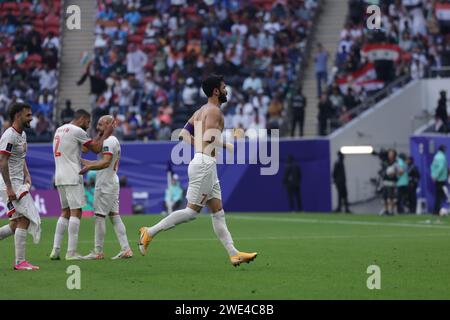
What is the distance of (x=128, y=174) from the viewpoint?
39812mm

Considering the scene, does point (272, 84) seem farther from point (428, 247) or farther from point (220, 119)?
point (220, 119)

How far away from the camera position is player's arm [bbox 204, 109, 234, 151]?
52.3 ft

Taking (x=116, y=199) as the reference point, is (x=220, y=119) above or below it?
above

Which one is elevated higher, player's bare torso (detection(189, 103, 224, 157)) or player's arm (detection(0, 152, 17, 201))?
player's bare torso (detection(189, 103, 224, 157))

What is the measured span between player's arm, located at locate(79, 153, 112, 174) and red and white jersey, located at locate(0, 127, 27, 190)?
1.52m

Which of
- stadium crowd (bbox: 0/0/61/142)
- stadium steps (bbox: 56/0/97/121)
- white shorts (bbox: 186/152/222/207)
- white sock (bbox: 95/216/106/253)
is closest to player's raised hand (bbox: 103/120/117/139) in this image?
white sock (bbox: 95/216/106/253)

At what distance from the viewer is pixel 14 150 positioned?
16500mm

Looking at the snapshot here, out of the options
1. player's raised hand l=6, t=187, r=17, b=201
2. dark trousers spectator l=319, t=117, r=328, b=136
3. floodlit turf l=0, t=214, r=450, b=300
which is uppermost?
dark trousers spectator l=319, t=117, r=328, b=136

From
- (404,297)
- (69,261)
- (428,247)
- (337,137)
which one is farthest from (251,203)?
(404,297)

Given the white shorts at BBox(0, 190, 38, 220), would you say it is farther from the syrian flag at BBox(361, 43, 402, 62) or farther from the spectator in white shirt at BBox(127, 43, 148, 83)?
the spectator in white shirt at BBox(127, 43, 148, 83)

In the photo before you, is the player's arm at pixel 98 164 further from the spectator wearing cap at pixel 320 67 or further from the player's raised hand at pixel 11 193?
the spectator wearing cap at pixel 320 67

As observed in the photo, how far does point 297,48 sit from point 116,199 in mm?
25828

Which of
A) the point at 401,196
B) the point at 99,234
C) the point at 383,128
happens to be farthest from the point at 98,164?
the point at 383,128

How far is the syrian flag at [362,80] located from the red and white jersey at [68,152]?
2405 cm
